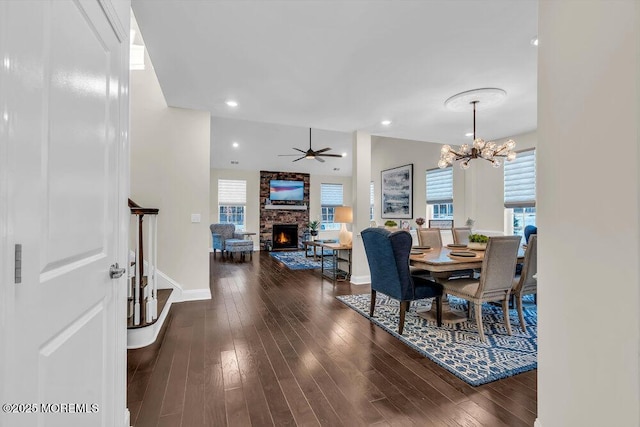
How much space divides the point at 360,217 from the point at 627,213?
155 inches

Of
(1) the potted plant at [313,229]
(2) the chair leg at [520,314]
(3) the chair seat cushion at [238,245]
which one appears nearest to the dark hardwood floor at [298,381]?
(2) the chair leg at [520,314]

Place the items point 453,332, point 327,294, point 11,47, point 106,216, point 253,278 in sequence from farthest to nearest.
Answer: point 253,278, point 327,294, point 453,332, point 106,216, point 11,47

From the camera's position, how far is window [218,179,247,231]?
30.4 ft

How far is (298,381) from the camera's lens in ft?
6.63

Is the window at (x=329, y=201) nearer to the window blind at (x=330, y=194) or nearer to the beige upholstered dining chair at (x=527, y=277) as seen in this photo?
the window blind at (x=330, y=194)

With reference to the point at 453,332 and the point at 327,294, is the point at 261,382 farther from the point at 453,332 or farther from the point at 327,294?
the point at 327,294

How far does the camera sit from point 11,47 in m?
0.70

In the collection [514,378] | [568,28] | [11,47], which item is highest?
[568,28]

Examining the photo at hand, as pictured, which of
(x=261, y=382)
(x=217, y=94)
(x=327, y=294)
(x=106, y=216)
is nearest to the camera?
(x=106, y=216)

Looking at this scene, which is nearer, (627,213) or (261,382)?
(627,213)

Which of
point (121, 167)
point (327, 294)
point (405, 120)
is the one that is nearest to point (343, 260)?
point (327, 294)

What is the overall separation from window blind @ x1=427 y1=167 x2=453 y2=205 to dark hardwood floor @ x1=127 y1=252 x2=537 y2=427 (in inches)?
174

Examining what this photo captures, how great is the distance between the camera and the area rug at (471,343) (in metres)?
2.20

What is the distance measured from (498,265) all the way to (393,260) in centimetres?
94
